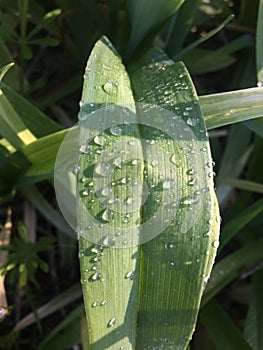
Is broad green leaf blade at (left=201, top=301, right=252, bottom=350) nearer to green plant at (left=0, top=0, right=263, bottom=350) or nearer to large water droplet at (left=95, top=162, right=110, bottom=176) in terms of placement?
green plant at (left=0, top=0, right=263, bottom=350)

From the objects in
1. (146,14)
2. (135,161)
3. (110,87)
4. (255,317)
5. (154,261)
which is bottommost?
(255,317)

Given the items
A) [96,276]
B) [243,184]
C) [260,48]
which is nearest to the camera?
[96,276]

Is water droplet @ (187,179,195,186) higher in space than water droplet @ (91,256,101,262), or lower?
higher

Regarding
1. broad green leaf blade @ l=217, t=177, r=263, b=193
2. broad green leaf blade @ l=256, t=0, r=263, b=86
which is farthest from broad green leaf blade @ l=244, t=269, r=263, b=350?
broad green leaf blade @ l=256, t=0, r=263, b=86

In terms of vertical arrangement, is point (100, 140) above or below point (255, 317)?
above

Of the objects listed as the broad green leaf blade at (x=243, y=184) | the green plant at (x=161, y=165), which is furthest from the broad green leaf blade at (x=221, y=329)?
the broad green leaf blade at (x=243, y=184)

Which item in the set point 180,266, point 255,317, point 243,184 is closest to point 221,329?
point 255,317

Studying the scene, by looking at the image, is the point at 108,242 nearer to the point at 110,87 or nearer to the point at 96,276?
the point at 96,276

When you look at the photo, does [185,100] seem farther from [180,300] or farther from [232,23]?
[232,23]
